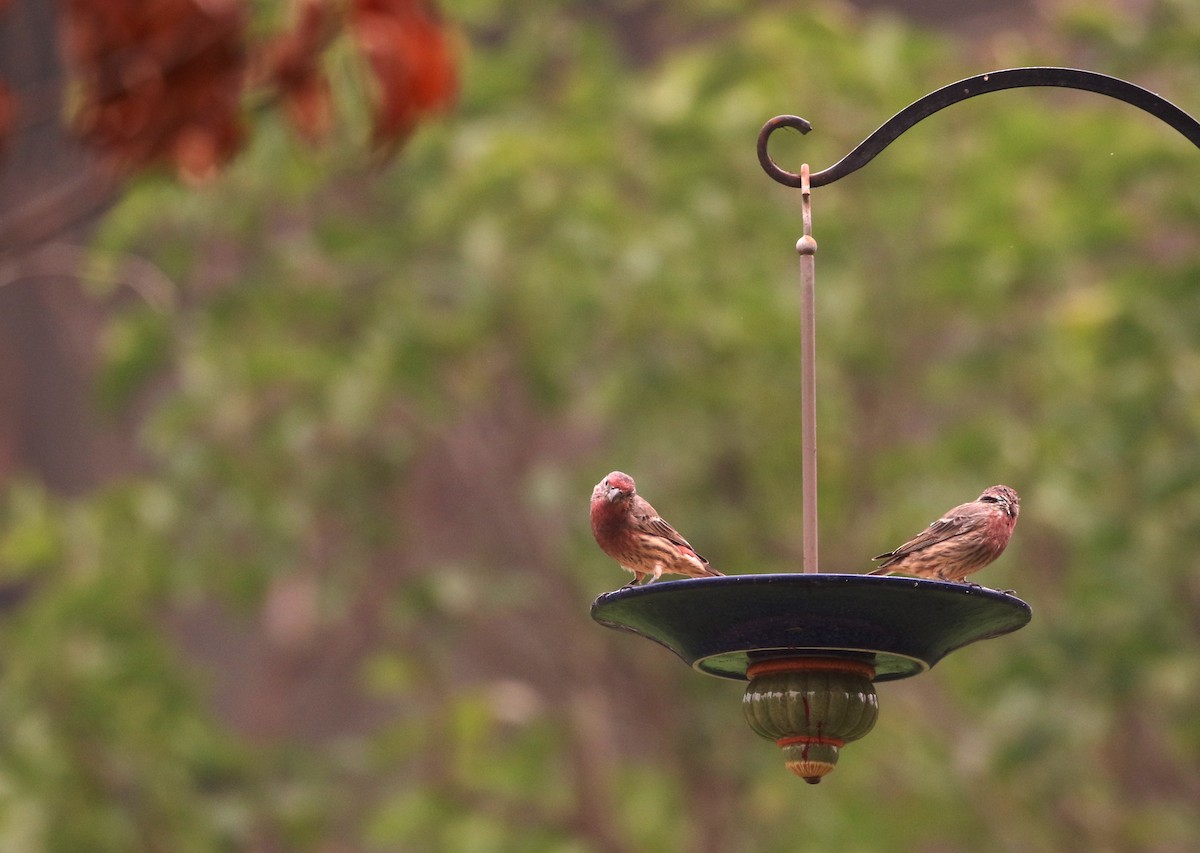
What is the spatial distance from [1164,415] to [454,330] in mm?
3210

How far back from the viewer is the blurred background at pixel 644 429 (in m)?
7.30

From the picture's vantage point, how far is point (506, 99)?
356 inches

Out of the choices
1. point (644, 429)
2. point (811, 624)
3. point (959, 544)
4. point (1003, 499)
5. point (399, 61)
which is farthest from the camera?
point (644, 429)

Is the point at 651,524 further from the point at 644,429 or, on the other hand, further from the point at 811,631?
the point at 644,429

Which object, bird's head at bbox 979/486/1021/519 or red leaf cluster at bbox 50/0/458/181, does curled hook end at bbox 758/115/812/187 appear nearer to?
bird's head at bbox 979/486/1021/519

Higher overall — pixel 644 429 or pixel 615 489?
pixel 644 429

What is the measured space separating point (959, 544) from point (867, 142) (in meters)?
0.74

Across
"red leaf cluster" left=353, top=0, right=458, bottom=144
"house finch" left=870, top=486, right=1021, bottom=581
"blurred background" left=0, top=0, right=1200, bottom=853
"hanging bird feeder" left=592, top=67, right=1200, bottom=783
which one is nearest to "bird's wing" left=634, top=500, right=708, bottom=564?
"hanging bird feeder" left=592, top=67, right=1200, bottom=783

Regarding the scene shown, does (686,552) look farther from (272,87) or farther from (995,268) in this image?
(995,268)

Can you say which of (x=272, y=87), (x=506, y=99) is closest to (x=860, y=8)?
(x=506, y=99)

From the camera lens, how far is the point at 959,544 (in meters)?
3.08

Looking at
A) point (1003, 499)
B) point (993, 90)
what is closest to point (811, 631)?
point (1003, 499)

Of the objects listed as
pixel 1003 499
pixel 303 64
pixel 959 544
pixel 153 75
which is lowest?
pixel 959 544

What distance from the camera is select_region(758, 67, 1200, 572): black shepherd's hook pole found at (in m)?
3.07
